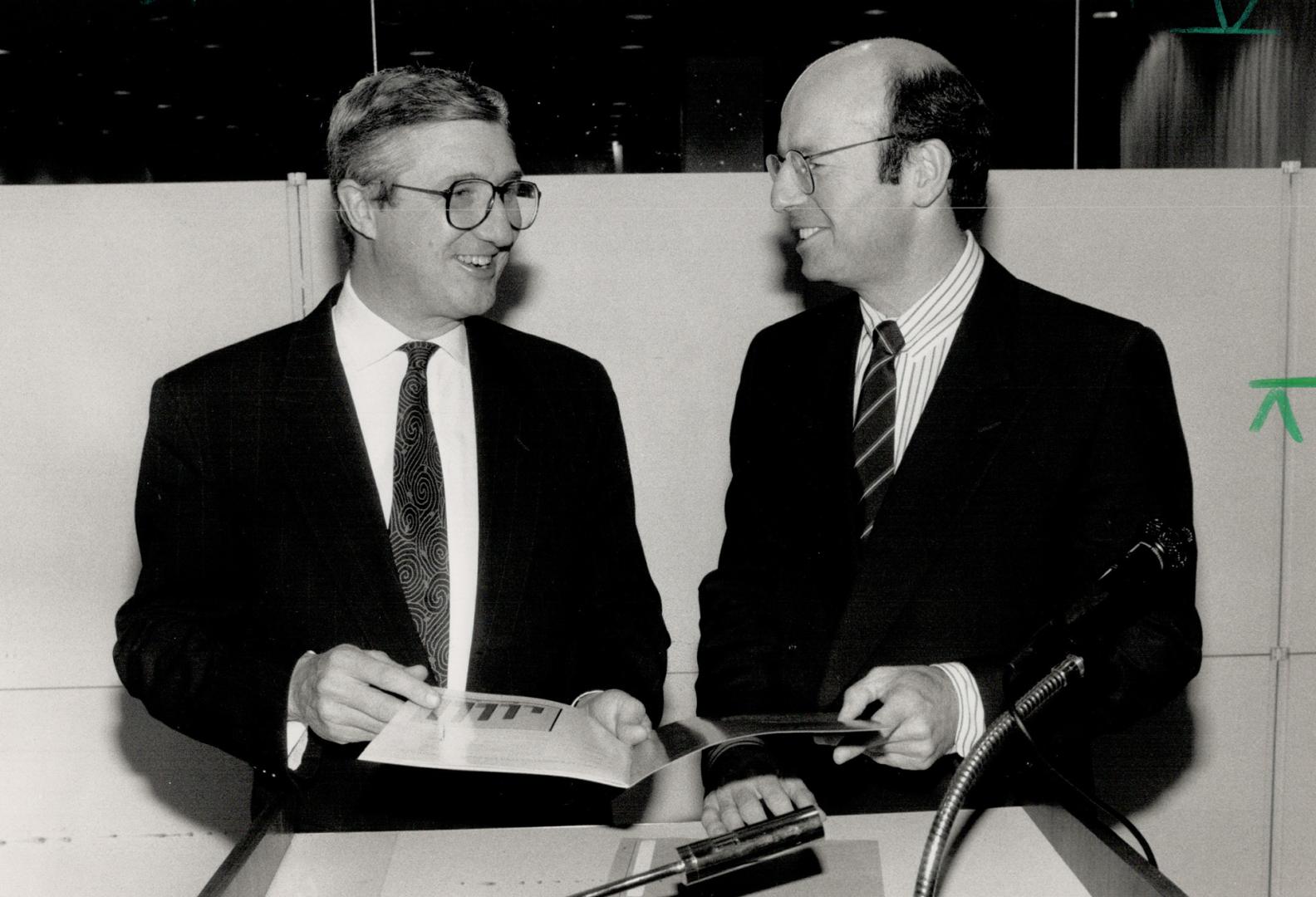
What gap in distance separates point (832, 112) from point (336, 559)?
1.01 meters

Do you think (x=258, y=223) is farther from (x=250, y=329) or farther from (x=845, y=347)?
(x=845, y=347)

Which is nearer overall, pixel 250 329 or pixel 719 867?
pixel 719 867

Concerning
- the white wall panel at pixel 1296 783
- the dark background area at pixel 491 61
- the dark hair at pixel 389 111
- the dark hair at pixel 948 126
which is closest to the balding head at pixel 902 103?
the dark hair at pixel 948 126

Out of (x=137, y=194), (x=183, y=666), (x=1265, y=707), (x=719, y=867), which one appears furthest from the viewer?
(x=1265, y=707)

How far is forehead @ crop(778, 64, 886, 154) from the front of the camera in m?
1.75

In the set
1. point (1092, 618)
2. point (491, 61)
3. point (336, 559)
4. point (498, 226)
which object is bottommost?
point (336, 559)

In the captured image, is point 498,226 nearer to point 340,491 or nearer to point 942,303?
point 340,491

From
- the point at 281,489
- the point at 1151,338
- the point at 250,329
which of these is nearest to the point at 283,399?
the point at 281,489

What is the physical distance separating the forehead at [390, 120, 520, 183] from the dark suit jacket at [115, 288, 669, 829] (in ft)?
0.87

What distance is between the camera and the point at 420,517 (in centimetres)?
178

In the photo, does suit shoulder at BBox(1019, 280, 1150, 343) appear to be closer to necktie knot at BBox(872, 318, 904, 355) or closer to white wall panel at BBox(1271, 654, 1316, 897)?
necktie knot at BBox(872, 318, 904, 355)

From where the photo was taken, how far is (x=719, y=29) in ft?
6.32

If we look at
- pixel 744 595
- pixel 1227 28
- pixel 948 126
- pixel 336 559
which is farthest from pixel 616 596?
pixel 1227 28

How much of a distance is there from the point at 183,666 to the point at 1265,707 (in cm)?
203
